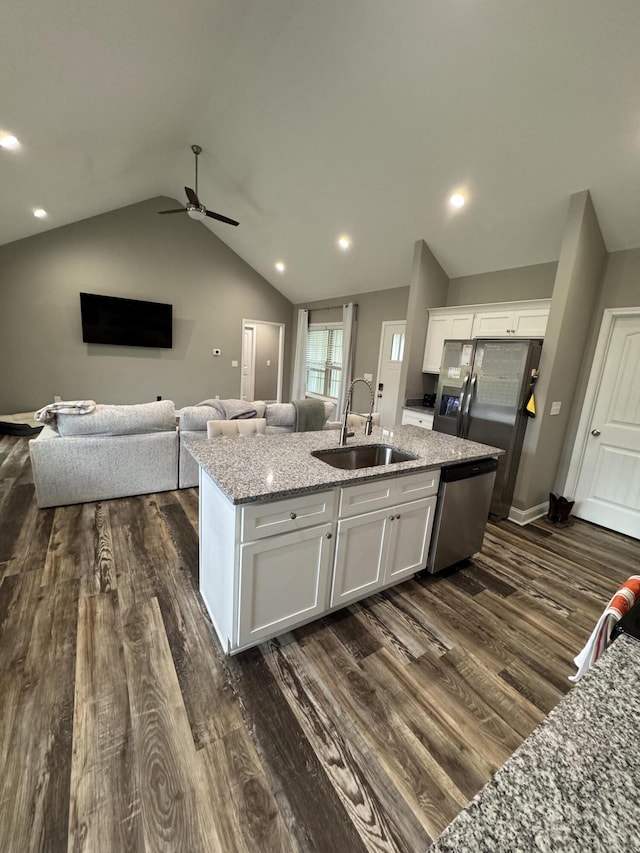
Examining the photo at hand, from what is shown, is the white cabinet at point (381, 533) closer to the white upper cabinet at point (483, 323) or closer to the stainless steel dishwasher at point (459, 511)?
the stainless steel dishwasher at point (459, 511)

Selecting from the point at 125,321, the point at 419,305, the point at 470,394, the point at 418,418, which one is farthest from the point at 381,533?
the point at 125,321

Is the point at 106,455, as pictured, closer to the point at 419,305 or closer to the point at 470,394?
the point at 470,394

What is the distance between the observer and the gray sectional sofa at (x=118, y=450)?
306 centimetres

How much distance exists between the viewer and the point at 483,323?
13.1ft

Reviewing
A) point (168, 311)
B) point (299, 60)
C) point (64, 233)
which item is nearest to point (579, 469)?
point (299, 60)

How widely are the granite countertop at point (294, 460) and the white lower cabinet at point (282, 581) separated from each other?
249mm

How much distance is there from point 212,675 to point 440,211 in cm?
443

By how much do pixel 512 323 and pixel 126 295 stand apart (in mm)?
6030

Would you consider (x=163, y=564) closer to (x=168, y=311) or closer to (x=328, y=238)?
(x=328, y=238)

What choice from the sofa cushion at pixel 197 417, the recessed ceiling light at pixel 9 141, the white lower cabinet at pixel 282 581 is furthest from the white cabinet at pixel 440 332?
the recessed ceiling light at pixel 9 141

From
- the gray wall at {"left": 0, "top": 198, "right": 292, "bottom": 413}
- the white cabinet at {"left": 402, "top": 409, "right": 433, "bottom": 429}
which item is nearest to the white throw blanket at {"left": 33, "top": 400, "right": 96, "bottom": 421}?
the white cabinet at {"left": 402, "top": 409, "right": 433, "bottom": 429}

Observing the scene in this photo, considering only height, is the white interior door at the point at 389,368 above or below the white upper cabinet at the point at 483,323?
below

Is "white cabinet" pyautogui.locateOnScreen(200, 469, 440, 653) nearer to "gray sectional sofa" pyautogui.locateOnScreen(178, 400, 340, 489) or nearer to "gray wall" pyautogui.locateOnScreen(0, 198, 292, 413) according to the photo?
"gray sectional sofa" pyautogui.locateOnScreen(178, 400, 340, 489)

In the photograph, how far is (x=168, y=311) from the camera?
6.46m
